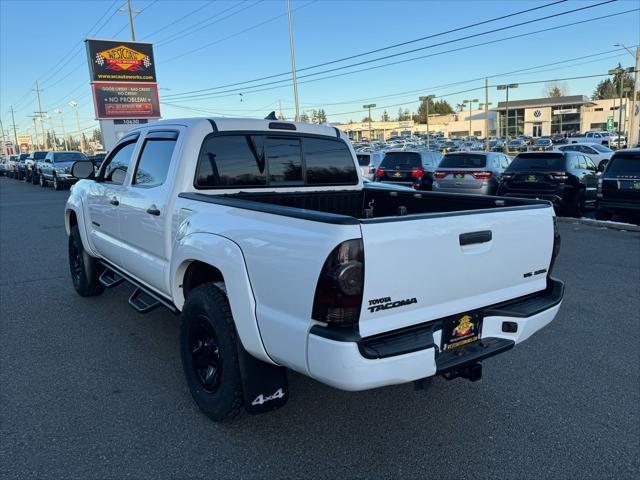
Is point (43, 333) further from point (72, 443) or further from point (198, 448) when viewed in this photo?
point (198, 448)

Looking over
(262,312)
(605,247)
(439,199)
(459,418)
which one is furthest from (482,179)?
(262,312)

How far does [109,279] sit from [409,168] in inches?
494

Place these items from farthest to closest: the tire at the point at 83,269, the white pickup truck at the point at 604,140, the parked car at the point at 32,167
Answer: the white pickup truck at the point at 604,140 → the parked car at the point at 32,167 → the tire at the point at 83,269

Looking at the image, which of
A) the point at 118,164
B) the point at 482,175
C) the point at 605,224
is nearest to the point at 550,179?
the point at 605,224

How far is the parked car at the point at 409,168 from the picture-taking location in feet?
52.8

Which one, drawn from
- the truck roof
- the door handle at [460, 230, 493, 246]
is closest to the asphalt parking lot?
the door handle at [460, 230, 493, 246]

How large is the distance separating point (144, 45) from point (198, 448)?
1627 inches

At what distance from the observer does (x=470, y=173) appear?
13602 mm

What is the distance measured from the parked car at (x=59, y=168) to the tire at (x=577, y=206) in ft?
72.8

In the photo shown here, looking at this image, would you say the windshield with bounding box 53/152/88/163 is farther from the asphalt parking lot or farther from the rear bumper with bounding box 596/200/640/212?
the rear bumper with bounding box 596/200/640/212

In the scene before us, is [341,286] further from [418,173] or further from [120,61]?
[120,61]

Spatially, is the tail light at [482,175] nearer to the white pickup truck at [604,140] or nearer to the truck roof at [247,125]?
the truck roof at [247,125]

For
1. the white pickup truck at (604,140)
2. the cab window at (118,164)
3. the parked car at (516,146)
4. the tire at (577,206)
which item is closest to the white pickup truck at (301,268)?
the cab window at (118,164)

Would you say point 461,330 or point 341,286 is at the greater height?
point 341,286
